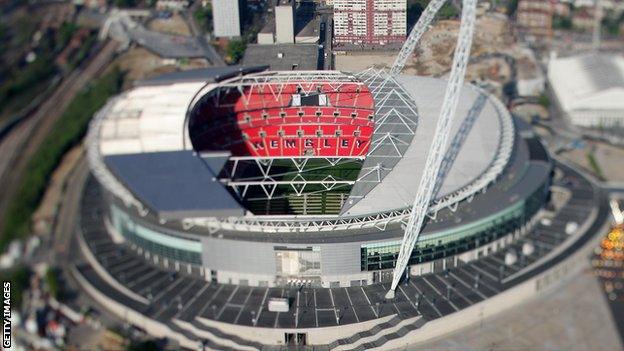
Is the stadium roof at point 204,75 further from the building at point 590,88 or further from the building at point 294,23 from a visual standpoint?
the building at point 590,88

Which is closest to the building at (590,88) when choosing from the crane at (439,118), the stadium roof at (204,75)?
the crane at (439,118)

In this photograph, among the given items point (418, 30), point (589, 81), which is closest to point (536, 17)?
point (589, 81)

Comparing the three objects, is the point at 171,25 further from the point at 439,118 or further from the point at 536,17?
the point at 536,17

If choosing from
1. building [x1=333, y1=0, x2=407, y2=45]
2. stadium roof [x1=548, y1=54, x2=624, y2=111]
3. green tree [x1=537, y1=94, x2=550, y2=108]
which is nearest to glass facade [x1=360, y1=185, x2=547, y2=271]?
building [x1=333, y1=0, x2=407, y2=45]

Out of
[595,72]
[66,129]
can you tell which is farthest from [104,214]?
[595,72]

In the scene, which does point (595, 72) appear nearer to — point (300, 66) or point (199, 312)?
point (300, 66)

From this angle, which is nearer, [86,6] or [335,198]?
[335,198]
